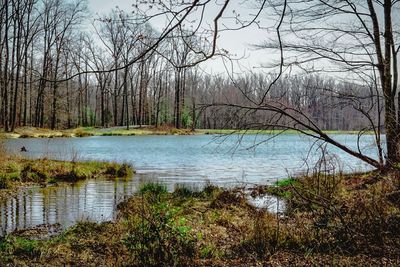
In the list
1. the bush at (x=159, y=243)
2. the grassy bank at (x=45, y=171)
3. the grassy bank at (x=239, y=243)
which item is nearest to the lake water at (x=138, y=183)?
the grassy bank at (x=45, y=171)

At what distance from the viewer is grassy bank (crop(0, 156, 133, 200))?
521 inches

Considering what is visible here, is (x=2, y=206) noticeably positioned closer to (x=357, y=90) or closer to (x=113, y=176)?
(x=113, y=176)

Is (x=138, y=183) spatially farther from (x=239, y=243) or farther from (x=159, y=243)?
(x=159, y=243)

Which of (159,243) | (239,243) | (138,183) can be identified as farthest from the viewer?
(138,183)

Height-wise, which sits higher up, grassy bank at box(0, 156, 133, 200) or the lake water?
grassy bank at box(0, 156, 133, 200)

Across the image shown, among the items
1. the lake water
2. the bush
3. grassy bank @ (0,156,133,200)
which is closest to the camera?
the bush

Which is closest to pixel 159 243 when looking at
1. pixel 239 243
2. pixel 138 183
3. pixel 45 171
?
pixel 239 243

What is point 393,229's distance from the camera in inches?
233

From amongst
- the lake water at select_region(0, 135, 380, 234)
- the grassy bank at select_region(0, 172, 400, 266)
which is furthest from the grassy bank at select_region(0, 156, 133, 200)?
the grassy bank at select_region(0, 172, 400, 266)

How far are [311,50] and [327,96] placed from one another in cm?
193

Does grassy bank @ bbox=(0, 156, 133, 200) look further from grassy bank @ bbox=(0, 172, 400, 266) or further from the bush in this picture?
the bush

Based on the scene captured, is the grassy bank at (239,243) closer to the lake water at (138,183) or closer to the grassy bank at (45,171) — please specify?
the lake water at (138,183)

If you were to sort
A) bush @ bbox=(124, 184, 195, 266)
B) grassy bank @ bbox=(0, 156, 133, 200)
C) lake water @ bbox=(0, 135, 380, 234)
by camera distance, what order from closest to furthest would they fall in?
bush @ bbox=(124, 184, 195, 266) → lake water @ bbox=(0, 135, 380, 234) → grassy bank @ bbox=(0, 156, 133, 200)

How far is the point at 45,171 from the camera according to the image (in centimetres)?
1469
